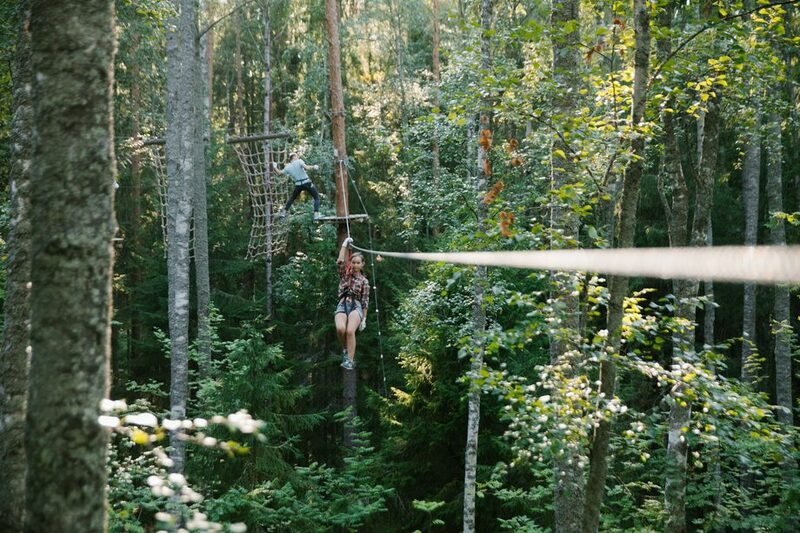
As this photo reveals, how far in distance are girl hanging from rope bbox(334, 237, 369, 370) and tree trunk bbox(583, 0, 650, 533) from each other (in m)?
4.20

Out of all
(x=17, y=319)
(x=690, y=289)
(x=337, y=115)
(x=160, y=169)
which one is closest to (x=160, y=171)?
(x=160, y=169)

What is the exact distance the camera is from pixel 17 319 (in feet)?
13.0

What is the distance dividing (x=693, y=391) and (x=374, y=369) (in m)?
13.7

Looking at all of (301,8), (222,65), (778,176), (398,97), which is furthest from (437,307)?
(222,65)

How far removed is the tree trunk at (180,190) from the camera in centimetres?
1014

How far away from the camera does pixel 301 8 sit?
2138 centimetres

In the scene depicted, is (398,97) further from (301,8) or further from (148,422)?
(148,422)

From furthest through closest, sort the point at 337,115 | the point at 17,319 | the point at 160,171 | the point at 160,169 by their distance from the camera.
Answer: the point at 160,169
the point at 160,171
the point at 337,115
the point at 17,319

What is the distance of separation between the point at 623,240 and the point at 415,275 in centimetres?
1303

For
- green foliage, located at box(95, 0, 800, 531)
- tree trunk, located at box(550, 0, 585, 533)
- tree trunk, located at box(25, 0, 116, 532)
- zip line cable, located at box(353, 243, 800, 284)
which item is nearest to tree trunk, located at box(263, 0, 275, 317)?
green foliage, located at box(95, 0, 800, 531)

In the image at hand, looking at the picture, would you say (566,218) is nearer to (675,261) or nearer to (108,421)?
(675,261)

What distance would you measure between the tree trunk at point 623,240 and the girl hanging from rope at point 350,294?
420 centimetres

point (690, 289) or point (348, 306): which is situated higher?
point (690, 289)

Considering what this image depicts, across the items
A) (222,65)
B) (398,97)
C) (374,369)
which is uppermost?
(222,65)
